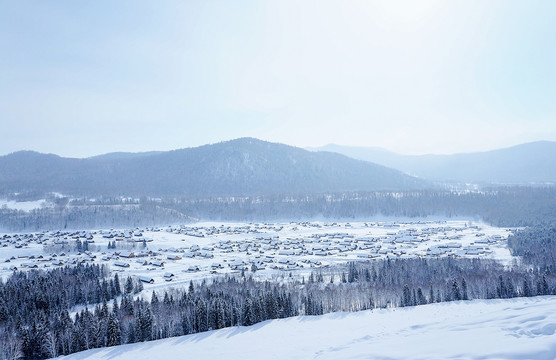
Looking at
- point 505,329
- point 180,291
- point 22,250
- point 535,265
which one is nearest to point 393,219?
point 535,265

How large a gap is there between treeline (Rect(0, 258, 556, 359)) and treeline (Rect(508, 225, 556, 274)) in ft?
23.9

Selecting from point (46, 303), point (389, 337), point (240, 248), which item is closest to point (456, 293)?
point (389, 337)

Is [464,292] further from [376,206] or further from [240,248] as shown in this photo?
[376,206]

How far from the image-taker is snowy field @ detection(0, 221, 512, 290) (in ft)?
213

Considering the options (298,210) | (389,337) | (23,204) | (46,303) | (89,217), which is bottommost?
(46,303)

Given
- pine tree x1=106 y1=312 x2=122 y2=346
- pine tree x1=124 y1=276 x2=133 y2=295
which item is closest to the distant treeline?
pine tree x1=124 y1=276 x2=133 y2=295

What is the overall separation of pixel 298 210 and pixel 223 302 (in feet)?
360

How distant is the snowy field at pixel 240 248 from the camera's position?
6506 centimetres

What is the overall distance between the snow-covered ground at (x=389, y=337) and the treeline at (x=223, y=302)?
6.99 feet

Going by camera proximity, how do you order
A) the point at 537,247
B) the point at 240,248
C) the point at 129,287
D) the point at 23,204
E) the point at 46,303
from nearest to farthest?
1. the point at 46,303
2. the point at 129,287
3. the point at 537,247
4. the point at 240,248
5. the point at 23,204

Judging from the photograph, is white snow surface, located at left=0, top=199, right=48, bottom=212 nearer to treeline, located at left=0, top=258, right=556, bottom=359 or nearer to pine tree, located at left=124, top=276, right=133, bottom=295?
treeline, located at left=0, top=258, right=556, bottom=359

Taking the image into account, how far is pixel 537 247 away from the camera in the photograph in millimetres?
72312

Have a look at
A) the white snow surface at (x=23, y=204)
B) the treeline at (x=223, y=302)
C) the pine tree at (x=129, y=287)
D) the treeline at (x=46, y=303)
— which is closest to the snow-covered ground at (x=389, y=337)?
the treeline at (x=223, y=302)

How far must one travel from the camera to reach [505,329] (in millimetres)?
15828
